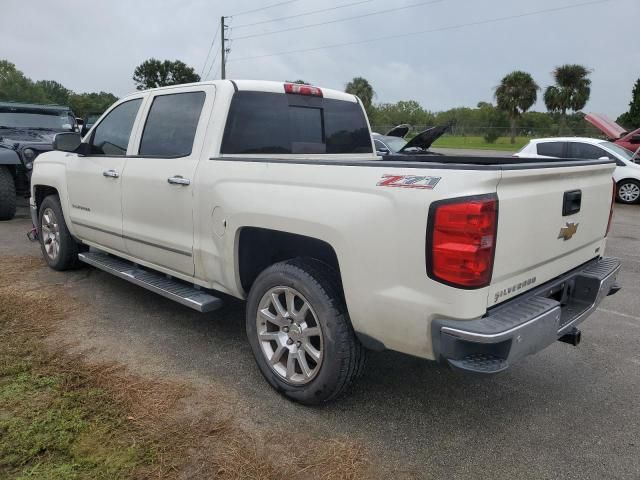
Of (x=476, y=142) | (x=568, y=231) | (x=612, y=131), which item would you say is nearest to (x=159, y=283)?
(x=568, y=231)

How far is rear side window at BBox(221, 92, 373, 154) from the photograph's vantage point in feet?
12.0

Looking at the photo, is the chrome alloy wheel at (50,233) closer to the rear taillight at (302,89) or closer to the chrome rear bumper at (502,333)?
the rear taillight at (302,89)

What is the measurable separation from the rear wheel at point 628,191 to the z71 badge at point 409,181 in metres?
11.7

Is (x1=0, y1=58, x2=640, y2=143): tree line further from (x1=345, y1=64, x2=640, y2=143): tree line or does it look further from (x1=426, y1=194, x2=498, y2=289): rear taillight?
(x1=426, y1=194, x2=498, y2=289): rear taillight

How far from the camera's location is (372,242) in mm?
2541

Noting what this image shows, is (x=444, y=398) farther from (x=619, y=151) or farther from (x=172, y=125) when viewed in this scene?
(x=619, y=151)

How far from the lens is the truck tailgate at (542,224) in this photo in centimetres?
241

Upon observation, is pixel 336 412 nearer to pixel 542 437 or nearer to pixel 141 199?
pixel 542 437

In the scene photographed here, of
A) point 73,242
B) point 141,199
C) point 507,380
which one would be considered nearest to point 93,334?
point 141,199

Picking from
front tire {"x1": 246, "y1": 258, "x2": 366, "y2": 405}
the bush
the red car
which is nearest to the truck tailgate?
front tire {"x1": 246, "y1": 258, "x2": 366, "y2": 405}

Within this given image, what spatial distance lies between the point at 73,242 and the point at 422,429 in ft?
13.8

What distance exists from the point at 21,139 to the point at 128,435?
820 cm

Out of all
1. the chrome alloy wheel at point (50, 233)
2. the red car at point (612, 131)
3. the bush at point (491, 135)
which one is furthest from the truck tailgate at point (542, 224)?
the bush at point (491, 135)

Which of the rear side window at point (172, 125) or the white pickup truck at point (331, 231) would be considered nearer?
the white pickup truck at point (331, 231)
